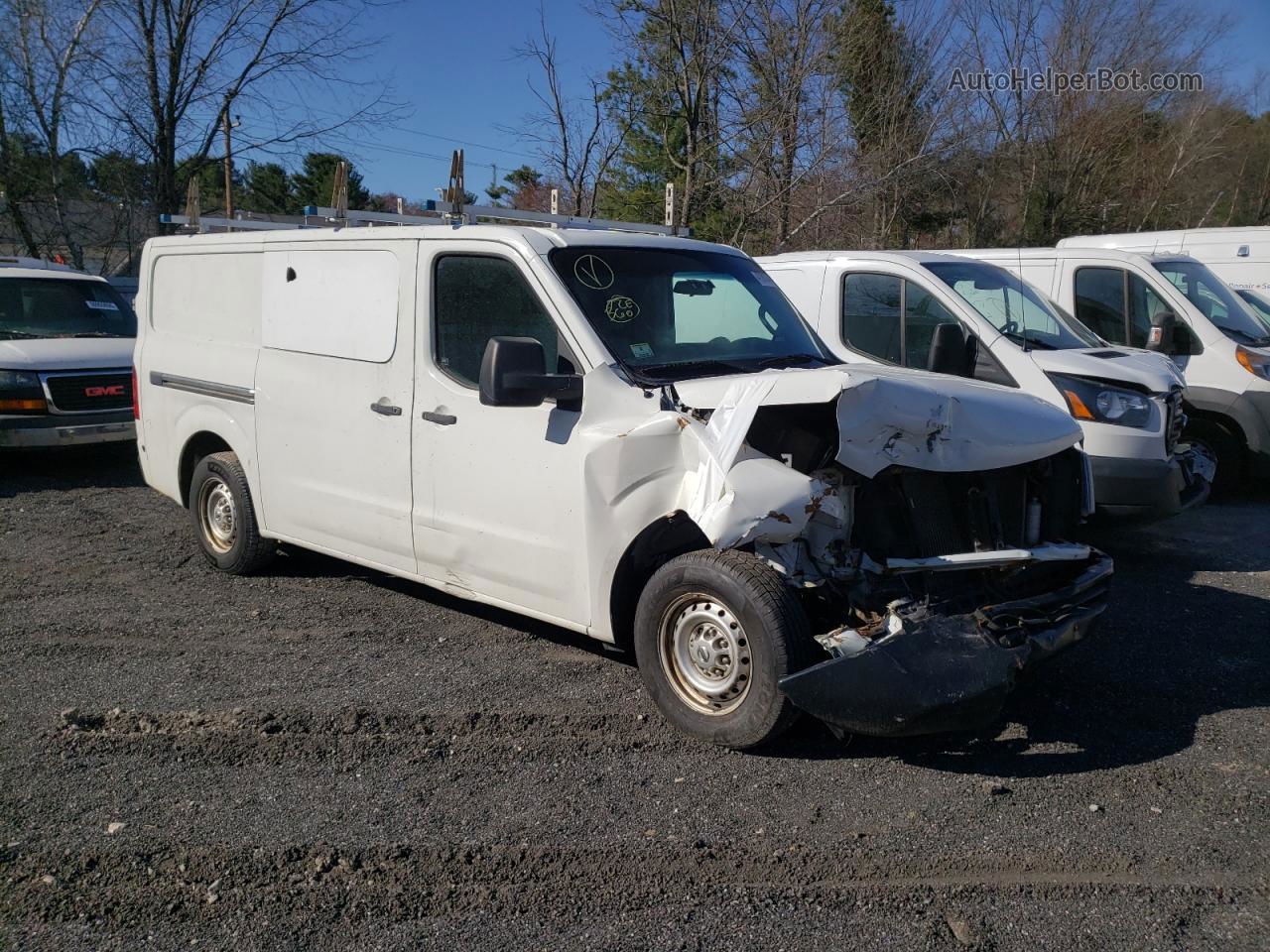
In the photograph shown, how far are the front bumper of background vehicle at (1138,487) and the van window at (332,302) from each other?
4.45 m

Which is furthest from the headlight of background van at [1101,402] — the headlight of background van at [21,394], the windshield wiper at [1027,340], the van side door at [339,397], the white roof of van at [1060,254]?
the headlight of background van at [21,394]

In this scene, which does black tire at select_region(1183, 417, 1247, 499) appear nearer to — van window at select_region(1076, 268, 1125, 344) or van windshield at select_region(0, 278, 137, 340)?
van window at select_region(1076, 268, 1125, 344)

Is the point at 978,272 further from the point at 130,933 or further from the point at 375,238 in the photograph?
the point at 130,933

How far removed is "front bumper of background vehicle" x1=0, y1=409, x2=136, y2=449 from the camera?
375 inches

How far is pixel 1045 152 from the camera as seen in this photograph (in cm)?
2427

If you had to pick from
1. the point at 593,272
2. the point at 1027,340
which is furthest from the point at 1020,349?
the point at 593,272

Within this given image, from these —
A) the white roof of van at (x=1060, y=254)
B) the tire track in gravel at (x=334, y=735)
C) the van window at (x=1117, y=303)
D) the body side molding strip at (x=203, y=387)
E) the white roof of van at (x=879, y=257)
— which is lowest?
the tire track in gravel at (x=334, y=735)

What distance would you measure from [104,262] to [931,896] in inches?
747

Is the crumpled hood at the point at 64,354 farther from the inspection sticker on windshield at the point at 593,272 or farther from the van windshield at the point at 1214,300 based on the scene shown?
the van windshield at the point at 1214,300

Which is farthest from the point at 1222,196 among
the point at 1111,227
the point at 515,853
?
the point at 515,853

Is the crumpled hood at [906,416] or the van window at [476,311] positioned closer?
the crumpled hood at [906,416]

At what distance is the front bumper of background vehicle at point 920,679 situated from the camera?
149 inches

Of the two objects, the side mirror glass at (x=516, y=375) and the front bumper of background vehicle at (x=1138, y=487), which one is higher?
the side mirror glass at (x=516, y=375)

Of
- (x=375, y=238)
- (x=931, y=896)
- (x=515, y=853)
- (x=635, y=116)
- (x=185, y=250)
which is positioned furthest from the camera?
(x=635, y=116)
